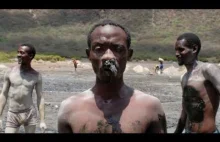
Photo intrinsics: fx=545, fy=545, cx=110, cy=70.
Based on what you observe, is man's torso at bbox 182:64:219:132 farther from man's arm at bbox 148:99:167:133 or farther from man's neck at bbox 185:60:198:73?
man's arm at bbox 148:99:167:133

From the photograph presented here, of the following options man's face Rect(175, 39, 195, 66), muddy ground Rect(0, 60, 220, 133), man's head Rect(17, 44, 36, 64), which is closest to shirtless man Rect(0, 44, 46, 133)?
man's head Rect(17, 44, 36, 64)

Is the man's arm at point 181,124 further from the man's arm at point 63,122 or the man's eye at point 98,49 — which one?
the man's eye at point 98,49

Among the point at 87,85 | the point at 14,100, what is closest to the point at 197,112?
the point at 14,100

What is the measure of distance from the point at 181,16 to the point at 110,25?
6564cm

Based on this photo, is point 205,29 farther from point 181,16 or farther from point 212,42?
point 181,16

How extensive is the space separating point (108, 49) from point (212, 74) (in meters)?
2.18

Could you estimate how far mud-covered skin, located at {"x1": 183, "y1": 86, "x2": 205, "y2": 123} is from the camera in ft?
13.5

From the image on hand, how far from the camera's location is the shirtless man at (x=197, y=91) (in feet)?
13.0

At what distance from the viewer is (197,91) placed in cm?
416

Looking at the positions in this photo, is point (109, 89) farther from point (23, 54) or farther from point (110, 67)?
point (23, 54)

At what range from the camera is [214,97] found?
4.11 m

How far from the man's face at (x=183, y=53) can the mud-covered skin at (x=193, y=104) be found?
245mm

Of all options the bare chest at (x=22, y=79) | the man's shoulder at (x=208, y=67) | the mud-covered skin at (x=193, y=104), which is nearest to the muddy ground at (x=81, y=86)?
the bare chest at (x=22, y=79)

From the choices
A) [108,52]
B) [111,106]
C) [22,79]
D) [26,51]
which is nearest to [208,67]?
[26,51]
